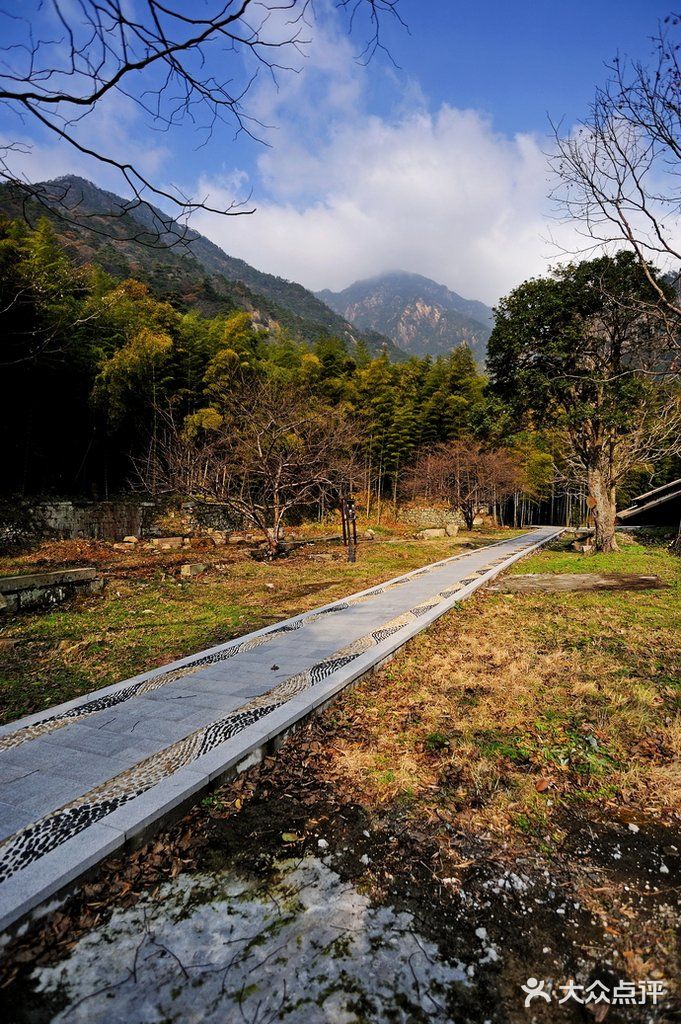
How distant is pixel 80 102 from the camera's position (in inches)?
79.6

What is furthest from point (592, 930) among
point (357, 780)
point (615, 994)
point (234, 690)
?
point (234, 690)

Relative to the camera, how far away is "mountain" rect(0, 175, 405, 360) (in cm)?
244

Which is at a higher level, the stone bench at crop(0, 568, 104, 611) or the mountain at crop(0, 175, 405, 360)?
the mountain at crop(0, 175, 405, 360)

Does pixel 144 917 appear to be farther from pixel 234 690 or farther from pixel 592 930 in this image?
pixel 234 690

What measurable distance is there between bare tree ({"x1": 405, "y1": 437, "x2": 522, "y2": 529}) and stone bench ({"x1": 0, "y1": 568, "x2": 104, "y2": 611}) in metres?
20.2

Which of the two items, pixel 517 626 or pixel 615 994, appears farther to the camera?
pixel 517 626

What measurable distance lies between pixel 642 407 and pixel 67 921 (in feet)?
44.3

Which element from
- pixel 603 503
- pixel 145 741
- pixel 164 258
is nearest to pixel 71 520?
pixel 145 741

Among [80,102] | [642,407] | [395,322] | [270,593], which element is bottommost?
[270,593]

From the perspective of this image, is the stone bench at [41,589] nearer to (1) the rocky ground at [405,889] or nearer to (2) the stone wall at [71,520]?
(1) the rocky ground at [405,889]

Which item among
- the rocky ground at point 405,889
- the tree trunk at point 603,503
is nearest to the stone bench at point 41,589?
the rocky ground at point 405,889

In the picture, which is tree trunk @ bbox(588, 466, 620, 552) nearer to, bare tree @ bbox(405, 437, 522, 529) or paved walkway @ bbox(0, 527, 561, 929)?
paved walkway @ bbox(0, 527, 561, 929)

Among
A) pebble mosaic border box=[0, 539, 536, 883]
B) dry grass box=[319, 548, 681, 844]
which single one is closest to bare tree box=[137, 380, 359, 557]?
dry grass box=[319, 548, 681, 844]

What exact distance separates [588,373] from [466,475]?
45.7 ft
